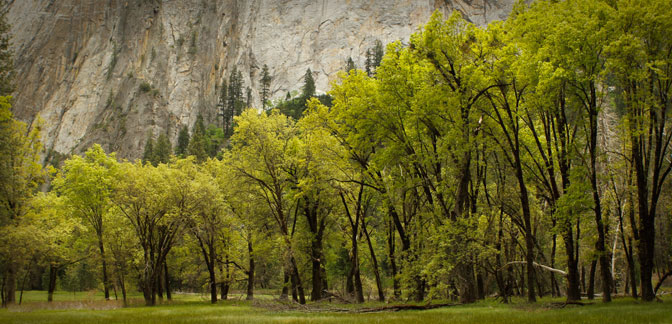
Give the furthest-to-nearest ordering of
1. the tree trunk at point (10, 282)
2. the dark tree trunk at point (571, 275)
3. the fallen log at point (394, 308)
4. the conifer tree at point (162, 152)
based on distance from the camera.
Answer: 1. the conifer tree at point (162, 152)
2. the tree trunk at point (10, 282)
3. the dark tree trunk at point (571, 275)
4. the fallen log at point (394, 308)

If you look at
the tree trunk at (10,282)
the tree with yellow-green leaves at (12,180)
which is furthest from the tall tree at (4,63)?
the tree trunk at (10,282)

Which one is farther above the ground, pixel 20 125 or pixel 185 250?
pixel 20 125

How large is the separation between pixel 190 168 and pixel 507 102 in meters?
24.6

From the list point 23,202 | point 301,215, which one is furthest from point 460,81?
point 23,202

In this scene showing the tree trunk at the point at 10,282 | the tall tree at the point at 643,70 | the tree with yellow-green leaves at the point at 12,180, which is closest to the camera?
the tall tree at the point at 643,70

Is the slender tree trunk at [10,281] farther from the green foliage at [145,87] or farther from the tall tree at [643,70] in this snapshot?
the green foliage at [145,87]

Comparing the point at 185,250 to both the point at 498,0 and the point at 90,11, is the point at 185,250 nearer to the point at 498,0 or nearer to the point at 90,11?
the point at 498,0

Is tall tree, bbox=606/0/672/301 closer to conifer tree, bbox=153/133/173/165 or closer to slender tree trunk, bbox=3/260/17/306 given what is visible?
slender tree trunk, bbox=3/260/17/306

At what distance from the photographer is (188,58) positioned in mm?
137750

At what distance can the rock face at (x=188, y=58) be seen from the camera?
12456cm

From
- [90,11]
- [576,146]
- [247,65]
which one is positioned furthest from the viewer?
[90,11]

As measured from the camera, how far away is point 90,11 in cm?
17650

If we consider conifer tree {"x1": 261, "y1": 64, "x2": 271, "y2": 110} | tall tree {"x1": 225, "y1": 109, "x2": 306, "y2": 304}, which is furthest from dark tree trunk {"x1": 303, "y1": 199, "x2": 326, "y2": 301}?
conifer tree {"x1": 261, "y1": 64, "x2": 271, "y2": 110}

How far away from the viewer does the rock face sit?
12456cm
